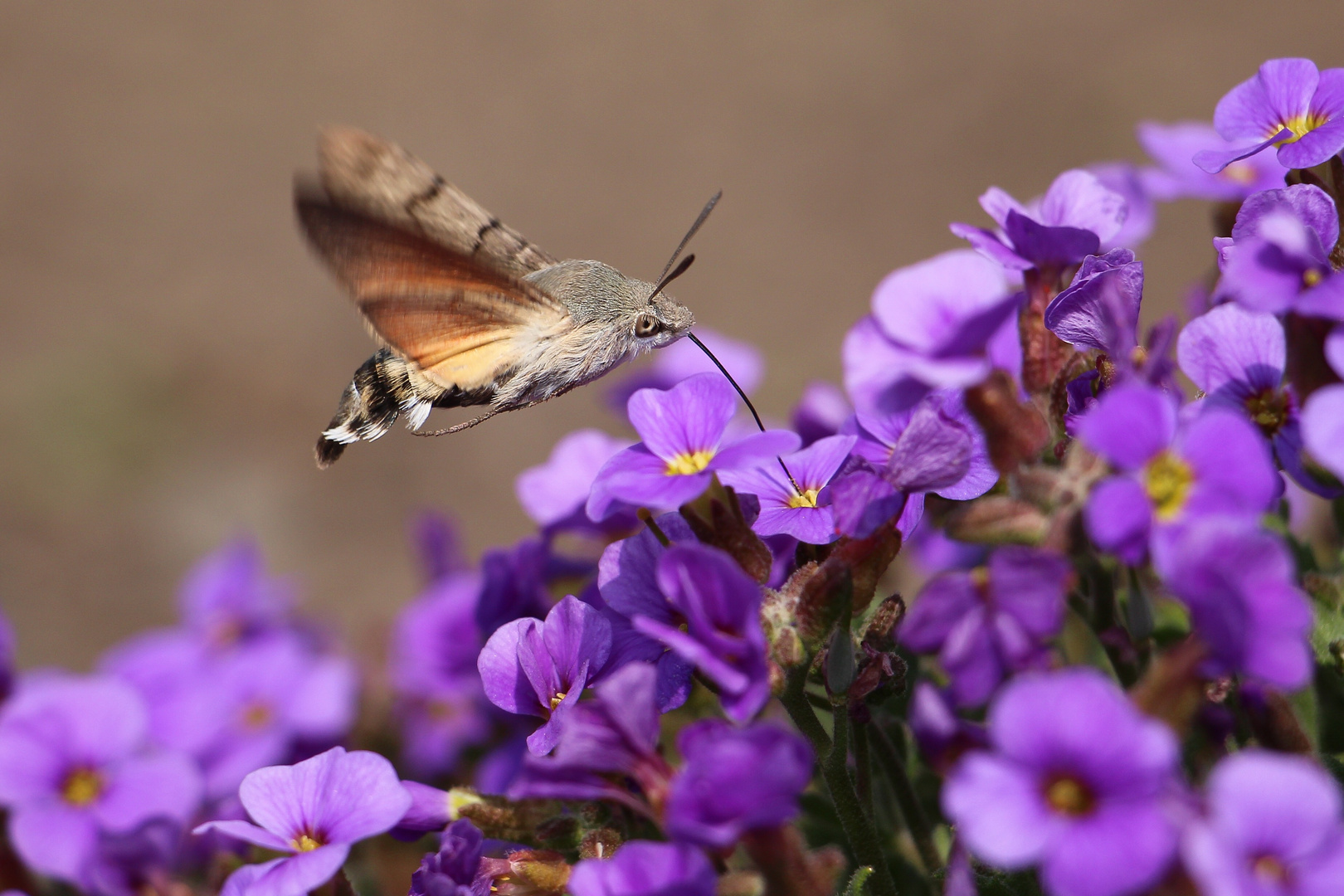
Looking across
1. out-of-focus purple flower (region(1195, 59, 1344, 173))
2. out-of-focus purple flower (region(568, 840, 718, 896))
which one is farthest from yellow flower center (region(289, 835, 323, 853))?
out-of-focus purple flower (region(1195, 59, 1344, 173))

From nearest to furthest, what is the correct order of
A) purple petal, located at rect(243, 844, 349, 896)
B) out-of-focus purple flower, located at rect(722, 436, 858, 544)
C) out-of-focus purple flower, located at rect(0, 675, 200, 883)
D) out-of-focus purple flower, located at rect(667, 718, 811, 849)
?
out-of-focus purple flower, located at rect(667, 718, 811, 849) < purple petal, located at rect(243, 844, 349, 896) < out-of-focus purple flower, located at rect(722, 436, 858, 544) < out-of-focus purple flower, located at rect(0, 675, 200, 883)

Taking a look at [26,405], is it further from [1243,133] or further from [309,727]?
[1243,133]

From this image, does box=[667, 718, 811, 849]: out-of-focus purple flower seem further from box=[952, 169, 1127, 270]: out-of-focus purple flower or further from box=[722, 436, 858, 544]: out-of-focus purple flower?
box=[952, 169, 1127, 270]: out-of-focus purple flower

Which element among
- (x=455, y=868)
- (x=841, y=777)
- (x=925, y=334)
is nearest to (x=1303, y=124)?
(x=925, y=334)

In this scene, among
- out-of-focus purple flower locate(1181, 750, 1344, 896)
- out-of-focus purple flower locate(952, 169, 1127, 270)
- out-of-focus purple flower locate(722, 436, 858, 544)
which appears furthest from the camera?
out-of-focus purple flower locate(952, 169, 1127, 270)

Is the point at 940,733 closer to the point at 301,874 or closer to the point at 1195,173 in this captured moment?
the point at 301,874
